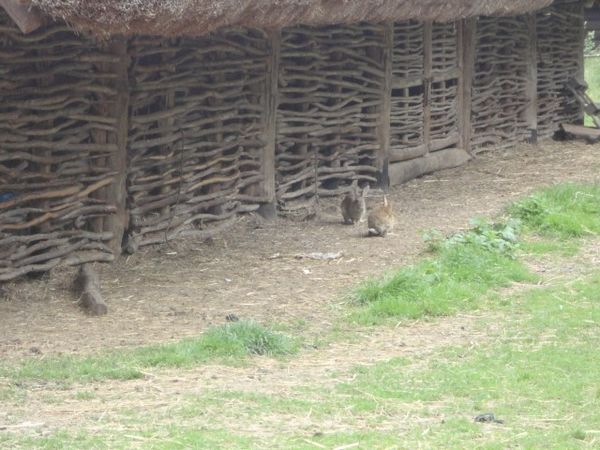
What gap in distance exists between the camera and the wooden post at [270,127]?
1027 cm

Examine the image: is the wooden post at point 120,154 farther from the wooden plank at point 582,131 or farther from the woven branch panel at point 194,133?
the wooden plank at point 582,131

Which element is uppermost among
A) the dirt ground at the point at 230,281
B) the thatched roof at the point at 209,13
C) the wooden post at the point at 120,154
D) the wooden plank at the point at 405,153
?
the thatched roof at the point at 209,13

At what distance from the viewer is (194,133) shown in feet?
31.2

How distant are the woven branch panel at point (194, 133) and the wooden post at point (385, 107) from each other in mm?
2129

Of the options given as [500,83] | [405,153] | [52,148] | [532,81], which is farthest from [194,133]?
[532,81]

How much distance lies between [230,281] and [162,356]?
2.08m

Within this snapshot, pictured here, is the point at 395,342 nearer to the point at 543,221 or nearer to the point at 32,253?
the point at 32,253

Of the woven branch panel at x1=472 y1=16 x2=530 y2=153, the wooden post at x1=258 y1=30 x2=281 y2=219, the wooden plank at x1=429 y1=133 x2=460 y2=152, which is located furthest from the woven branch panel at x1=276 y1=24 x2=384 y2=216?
the woven branch panel at x1=472 y1=16 x2=530 y2=153

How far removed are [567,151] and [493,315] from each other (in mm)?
8199

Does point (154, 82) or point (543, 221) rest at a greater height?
point (154, 82)

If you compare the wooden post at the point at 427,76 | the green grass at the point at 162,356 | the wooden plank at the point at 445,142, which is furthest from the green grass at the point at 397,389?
the wooden plank at the point at 445,142

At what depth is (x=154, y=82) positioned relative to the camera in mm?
8961

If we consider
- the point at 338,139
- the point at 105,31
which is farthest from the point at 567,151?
the point at 105,31

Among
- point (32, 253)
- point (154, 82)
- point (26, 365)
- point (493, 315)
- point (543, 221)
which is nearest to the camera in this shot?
point (26, 365)
